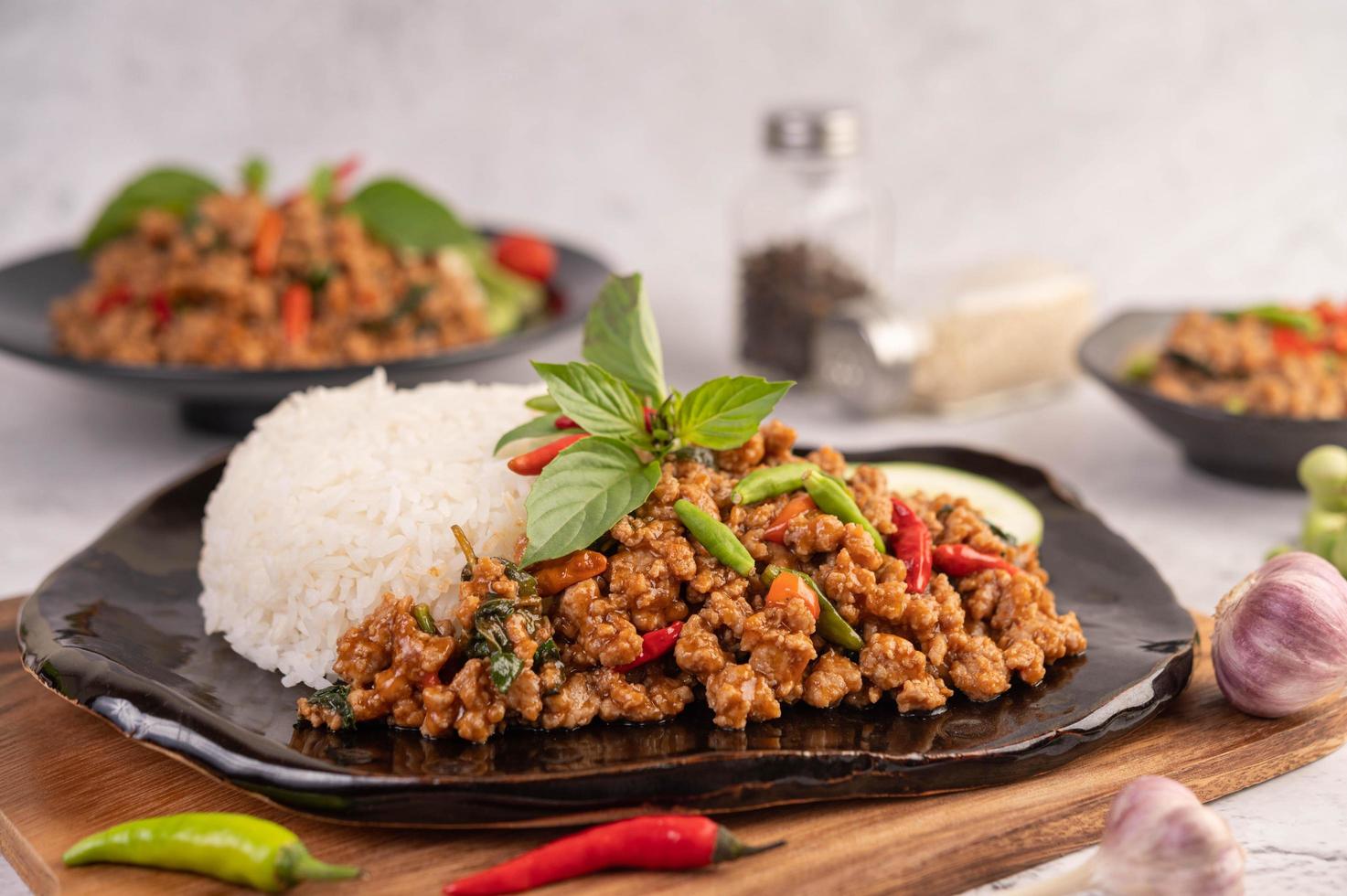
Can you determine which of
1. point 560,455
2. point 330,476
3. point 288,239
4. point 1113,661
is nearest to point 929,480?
point 1113,661

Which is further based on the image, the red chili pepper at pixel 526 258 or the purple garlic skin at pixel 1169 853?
the red chili pepper at pixel 526 258

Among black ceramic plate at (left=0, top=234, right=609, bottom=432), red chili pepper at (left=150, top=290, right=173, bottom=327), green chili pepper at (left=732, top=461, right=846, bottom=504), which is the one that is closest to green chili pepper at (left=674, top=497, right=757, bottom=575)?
green chili pepper at (left=732, top=461, right=846, bottom=504)

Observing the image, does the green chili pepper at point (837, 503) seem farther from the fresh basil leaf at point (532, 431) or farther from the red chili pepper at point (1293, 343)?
the red chili pepper at point (1293, 343)

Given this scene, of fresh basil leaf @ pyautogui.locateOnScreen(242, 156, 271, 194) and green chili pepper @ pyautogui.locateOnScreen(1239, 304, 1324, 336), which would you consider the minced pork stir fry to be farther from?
fresh basil leaf @ pyautogui.locateOnScreen(242, 156, 271, 194)

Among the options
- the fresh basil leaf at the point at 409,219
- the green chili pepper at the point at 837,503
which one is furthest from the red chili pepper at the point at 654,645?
the fresh basil leaf at the point at 409,219

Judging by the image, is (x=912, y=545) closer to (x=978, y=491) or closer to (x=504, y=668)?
(x=978, y=491)

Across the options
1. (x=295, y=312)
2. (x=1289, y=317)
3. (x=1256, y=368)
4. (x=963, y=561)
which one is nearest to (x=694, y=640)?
(x=963, y=561)

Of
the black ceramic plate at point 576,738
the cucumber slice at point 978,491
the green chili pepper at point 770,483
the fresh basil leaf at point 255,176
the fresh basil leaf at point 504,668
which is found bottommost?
the black ceramic plate at point 576,738

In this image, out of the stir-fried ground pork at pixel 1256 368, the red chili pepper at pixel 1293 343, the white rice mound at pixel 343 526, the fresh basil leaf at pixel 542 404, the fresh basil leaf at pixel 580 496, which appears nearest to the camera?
the fresh basil leaf at pixel 580 496
